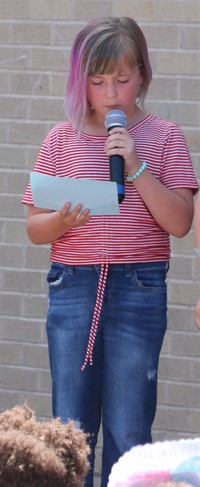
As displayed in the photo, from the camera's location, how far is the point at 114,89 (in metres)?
3.50

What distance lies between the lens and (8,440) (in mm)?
1887

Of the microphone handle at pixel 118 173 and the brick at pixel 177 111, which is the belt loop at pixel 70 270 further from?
the brick at pixel 177 111

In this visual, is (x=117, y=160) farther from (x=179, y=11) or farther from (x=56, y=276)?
(x=179, y=11)

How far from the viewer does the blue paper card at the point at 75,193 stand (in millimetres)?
3236

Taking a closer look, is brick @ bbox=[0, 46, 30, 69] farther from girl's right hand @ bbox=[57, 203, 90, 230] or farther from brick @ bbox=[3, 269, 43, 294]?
girl's right hand @ bbox=[57, 203, 90, 230]

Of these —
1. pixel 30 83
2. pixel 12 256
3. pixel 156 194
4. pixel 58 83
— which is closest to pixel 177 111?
pixel 58 83

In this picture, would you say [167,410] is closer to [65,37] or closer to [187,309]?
[187,309]

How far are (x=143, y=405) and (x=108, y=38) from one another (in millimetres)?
1260

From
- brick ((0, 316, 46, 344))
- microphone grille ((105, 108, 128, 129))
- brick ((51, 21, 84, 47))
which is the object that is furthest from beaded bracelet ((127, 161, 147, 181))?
brick ((0, 316, 46, 344))

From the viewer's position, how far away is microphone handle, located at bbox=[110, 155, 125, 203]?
3.27 meters

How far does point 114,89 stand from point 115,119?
0.14 meters

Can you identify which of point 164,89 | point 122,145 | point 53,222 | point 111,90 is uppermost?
point 164,89

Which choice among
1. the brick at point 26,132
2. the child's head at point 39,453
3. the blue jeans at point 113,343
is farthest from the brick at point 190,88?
the child's head at point 39,453

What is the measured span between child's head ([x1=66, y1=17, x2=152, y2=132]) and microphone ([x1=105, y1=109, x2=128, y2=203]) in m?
0.16
